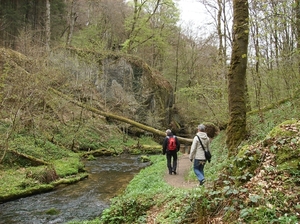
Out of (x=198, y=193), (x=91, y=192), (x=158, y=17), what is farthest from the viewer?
(x=158, y=17)

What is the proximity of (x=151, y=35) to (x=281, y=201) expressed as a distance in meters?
36.9

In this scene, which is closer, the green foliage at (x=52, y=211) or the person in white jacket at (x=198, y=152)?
the person in white jacket at (x=198, y=152)

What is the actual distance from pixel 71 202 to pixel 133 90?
24.6m

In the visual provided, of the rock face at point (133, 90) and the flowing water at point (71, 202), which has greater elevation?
the rock face at point (133, 90)

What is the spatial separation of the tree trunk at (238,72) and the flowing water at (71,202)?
18.6 ft

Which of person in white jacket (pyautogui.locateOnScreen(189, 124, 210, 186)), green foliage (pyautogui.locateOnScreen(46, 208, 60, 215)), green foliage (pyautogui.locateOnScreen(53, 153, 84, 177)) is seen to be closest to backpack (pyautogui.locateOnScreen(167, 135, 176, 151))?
person in white jacket (pyautogui.locateOnScreen(189, 124, 210, 186))

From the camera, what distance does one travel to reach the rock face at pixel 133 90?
107ft

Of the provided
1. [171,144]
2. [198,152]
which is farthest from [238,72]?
[171,144]

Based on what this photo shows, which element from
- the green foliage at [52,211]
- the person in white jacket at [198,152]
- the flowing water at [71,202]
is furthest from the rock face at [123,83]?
the person in white jacket at [198,152]

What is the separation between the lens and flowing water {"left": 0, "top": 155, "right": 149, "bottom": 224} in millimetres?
9312

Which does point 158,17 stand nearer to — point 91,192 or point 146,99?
point 146,99

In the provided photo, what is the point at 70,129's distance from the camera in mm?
22156

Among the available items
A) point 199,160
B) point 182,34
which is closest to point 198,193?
point 199,160

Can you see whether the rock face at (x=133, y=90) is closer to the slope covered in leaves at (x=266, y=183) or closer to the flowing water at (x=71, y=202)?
the flowing water at (x=71, y=202)
